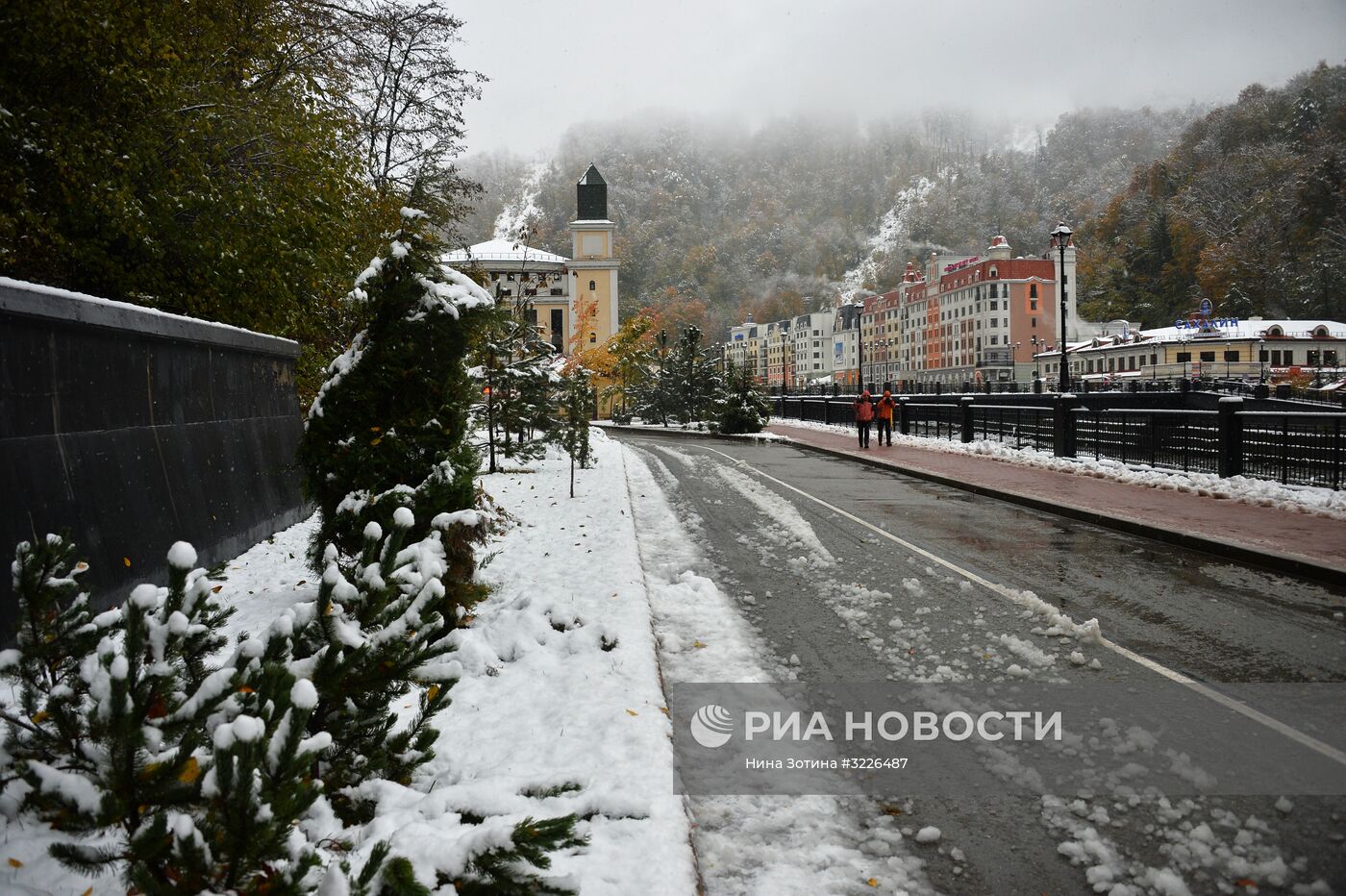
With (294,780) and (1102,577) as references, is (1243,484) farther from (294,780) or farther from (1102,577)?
(294,780)

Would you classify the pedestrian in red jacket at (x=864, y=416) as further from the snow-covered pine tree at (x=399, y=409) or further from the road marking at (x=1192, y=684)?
the snow-covered pine tree at (x=399, y=409)

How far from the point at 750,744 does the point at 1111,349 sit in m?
98.6

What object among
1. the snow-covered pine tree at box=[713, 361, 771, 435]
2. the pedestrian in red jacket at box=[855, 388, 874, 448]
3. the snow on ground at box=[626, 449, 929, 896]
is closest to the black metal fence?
the pedestrian in red jacket at box=[855, 388, 874, 448]

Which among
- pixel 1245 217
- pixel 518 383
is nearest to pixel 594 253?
pixel 518 383

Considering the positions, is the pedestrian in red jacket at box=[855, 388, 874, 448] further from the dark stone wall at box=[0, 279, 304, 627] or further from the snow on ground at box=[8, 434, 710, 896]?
the dark stone wall at box=[0, 279, 304, 627]

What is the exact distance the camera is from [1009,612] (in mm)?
7230

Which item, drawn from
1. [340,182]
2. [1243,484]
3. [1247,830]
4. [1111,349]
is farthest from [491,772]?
[1111,349]

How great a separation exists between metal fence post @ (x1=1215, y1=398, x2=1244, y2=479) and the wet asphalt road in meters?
4.74

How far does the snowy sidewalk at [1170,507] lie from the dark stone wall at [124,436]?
1051cm

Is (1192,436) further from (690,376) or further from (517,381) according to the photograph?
(690,376)

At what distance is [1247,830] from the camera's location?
362 centimetres

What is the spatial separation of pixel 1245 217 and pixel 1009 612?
115040mm

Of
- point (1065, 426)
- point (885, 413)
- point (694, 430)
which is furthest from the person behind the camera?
point (694, 430)

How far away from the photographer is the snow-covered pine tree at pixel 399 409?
6320 millimetres
